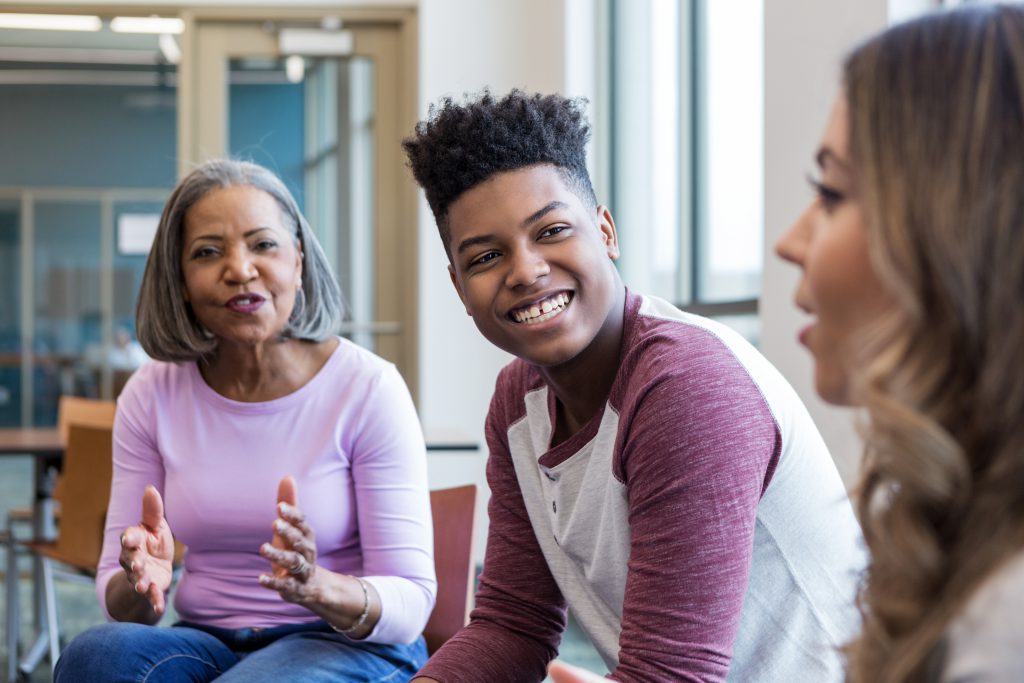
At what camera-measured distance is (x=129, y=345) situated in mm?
8711

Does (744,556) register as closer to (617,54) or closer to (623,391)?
(623,391)

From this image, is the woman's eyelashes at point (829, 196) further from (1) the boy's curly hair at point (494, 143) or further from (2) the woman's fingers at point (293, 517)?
(2) the woman's fingers at point (293, 517)

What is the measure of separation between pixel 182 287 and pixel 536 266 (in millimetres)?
909

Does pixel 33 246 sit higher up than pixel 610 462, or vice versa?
pixel 33 246

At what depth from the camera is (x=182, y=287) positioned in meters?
2.00

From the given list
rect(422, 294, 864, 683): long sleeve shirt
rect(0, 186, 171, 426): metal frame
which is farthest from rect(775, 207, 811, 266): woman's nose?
rect(0, 186, 171, 426): metal frame

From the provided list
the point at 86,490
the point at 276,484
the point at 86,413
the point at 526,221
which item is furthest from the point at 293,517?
the point at 86,413

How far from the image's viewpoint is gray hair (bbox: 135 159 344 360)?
1.97 m

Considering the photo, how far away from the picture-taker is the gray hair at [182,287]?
Result: 1971 millimetres

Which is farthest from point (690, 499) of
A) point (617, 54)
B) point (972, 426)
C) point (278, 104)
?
point (278, 104)

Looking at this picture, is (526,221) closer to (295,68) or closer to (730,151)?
(730,151)

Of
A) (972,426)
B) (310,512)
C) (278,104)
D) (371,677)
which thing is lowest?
(371,677)

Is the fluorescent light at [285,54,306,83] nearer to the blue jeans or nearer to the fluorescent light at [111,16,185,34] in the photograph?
the fluorescent light at [111,16,185,34]

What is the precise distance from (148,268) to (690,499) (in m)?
1.22
